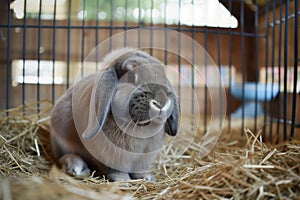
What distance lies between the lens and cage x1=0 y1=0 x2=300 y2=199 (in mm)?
1711

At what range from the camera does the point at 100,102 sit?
1.77m

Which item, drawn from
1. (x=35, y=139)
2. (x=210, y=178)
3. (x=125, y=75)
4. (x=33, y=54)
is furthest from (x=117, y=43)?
(x=210, y=178)

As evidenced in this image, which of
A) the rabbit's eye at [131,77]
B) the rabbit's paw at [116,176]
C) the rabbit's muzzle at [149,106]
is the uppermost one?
the rabbit's eye at [131,77]

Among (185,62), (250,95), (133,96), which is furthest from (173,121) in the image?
(185,62)

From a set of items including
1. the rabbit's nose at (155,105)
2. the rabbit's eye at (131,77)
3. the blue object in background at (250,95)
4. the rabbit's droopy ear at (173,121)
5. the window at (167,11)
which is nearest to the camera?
the rabbit's nose at (155,105)

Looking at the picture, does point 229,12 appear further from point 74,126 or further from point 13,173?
point 13,173

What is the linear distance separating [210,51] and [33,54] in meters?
2.57

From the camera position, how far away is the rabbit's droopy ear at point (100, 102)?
5.82ft

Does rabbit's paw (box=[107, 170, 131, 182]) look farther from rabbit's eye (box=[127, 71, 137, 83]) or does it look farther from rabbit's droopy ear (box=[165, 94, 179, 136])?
rabbit's eye (box=[127, 71, 137, 83])

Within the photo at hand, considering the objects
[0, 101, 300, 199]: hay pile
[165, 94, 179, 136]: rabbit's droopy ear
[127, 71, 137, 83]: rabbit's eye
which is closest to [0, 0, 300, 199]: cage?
[0, 101, 300, 199]: hay pile

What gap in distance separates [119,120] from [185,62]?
3152 millimetres

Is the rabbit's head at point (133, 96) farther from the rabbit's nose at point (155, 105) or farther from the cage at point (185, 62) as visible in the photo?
the cage at point (185, 62)

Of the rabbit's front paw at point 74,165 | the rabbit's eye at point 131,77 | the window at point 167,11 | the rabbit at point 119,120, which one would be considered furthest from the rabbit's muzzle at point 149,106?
the window at point 167,11

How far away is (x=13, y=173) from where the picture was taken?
1.80m
